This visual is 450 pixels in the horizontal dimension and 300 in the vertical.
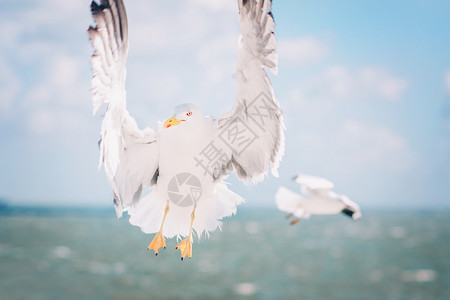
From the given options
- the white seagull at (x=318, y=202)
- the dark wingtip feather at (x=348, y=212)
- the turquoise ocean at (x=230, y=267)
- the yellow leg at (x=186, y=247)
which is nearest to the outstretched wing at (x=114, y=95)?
the yellow leg at (x=186, y=247)

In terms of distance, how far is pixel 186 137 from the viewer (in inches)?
76.7

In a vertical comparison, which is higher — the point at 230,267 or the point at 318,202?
the point at 230,267

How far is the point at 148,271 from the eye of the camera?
69.0m

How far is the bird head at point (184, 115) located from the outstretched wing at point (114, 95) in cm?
21

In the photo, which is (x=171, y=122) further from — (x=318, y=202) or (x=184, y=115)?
(x=318, y=202)

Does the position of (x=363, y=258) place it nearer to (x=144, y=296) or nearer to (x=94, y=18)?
(x=144, y=296)

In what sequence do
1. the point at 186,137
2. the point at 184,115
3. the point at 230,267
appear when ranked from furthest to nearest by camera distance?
the point at 230,267
the point at 186,137
the point at 184,115

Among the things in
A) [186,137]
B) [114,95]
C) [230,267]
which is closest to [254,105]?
[186,137]

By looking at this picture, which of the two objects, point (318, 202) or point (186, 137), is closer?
point (186, 137)

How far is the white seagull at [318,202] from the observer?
2.23m

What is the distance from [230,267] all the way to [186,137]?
238 ft

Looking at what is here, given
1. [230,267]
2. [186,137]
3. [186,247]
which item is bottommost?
[186,247]

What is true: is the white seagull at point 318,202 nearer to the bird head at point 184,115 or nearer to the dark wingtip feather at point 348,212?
the dark wingtip feather at point 348,212

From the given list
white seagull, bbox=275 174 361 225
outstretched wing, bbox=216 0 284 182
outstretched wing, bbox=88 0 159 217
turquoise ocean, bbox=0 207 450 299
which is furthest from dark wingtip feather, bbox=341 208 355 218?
turquoise ocean, bbox=0 207 450 299
